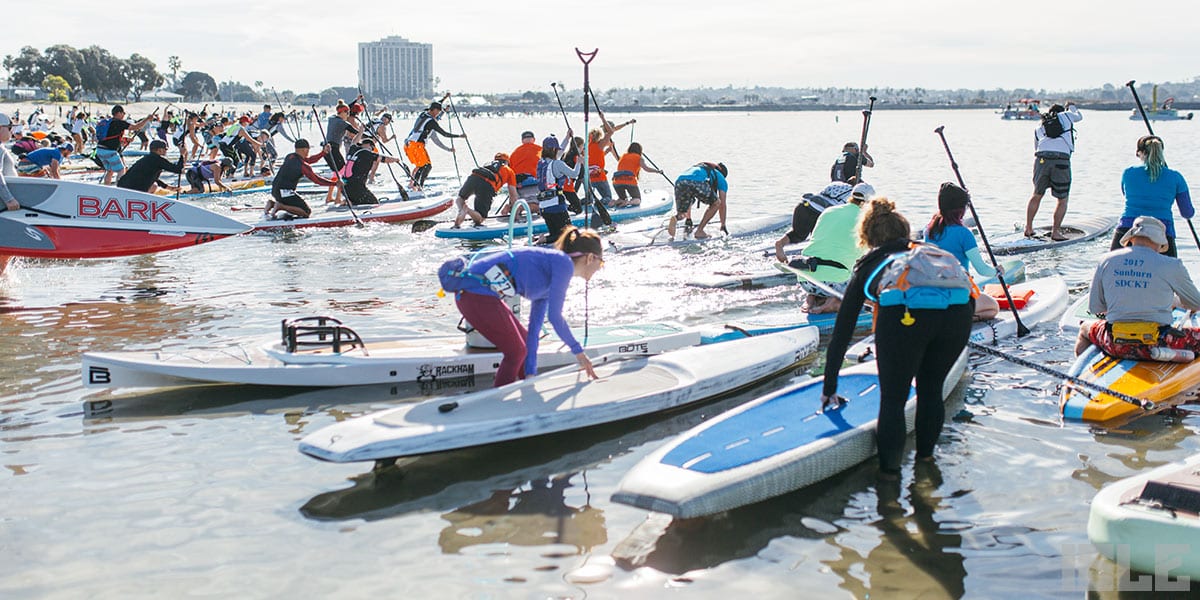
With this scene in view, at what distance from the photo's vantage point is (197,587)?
4.57 metres

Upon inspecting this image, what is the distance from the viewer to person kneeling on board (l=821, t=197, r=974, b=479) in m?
5.01

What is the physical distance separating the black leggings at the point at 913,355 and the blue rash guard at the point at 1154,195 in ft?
15.4

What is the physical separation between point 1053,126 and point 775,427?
9809 mm

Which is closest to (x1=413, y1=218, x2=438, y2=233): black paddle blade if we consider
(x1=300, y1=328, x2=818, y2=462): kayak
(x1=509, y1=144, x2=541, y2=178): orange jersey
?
(x1=509, y1=144, x2=541, y2=178): orange jersey

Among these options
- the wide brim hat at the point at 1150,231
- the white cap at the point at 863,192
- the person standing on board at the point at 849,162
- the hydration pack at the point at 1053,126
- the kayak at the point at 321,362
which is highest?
the hydration pack at the point at 1053,126

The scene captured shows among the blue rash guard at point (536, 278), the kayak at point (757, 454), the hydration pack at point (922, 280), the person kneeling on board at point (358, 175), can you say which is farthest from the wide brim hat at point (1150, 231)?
the person kneeling on board at point (358, 175)

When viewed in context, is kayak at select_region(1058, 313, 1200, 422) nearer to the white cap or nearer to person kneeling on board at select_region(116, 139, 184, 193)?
the white cap

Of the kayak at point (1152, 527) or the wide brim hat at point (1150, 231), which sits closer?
the kayak at point (1152, 527)

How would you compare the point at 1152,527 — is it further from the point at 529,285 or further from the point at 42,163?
the point at 42,163

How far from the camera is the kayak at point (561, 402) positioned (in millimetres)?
5570

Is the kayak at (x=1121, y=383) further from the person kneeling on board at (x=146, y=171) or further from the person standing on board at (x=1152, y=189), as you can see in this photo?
the person kneeling on board at (x=146, y=171)

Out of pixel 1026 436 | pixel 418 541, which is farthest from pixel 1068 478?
pixel 418 541

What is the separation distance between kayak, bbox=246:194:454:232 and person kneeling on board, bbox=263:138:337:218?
0.14m

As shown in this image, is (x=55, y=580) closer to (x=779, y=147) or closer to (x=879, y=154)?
(x=879, y=154)
